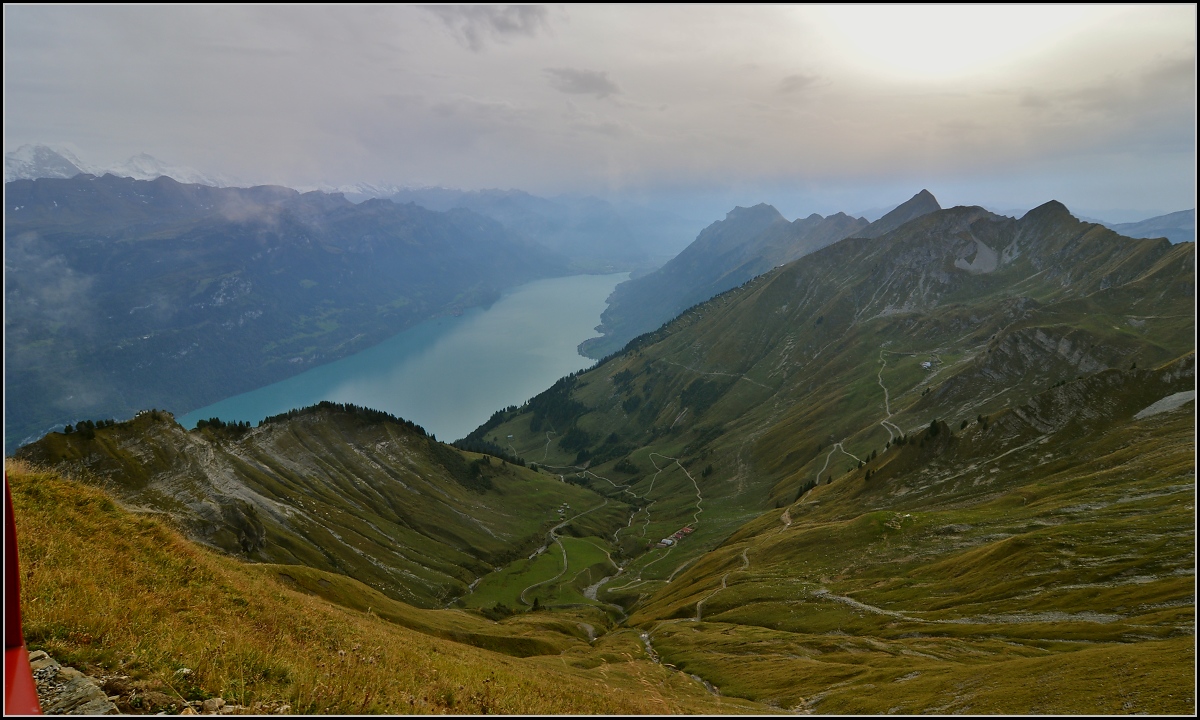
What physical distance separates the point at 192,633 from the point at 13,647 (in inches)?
292

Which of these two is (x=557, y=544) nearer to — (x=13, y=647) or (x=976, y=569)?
(x=976, y=569)

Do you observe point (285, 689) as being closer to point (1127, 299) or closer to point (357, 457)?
point (357, 457)

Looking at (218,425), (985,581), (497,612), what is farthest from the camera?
(218,425)

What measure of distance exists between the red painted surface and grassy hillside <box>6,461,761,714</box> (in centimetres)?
389

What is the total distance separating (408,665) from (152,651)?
8490mm

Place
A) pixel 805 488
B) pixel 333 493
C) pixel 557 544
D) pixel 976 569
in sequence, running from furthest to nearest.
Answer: pixel 557 544 → pixel 805 488 → pixel 333 493 → pixel 976 569

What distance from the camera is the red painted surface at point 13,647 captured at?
8141mm

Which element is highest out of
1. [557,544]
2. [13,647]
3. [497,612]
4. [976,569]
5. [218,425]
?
[218,425]

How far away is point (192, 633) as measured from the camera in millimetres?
14945

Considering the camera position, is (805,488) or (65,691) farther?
(805,488)

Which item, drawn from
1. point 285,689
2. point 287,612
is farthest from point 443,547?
point 285,689

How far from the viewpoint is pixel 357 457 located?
6265 inches

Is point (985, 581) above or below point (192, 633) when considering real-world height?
below

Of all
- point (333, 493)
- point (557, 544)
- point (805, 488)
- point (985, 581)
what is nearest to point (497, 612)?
point (557, 544)
